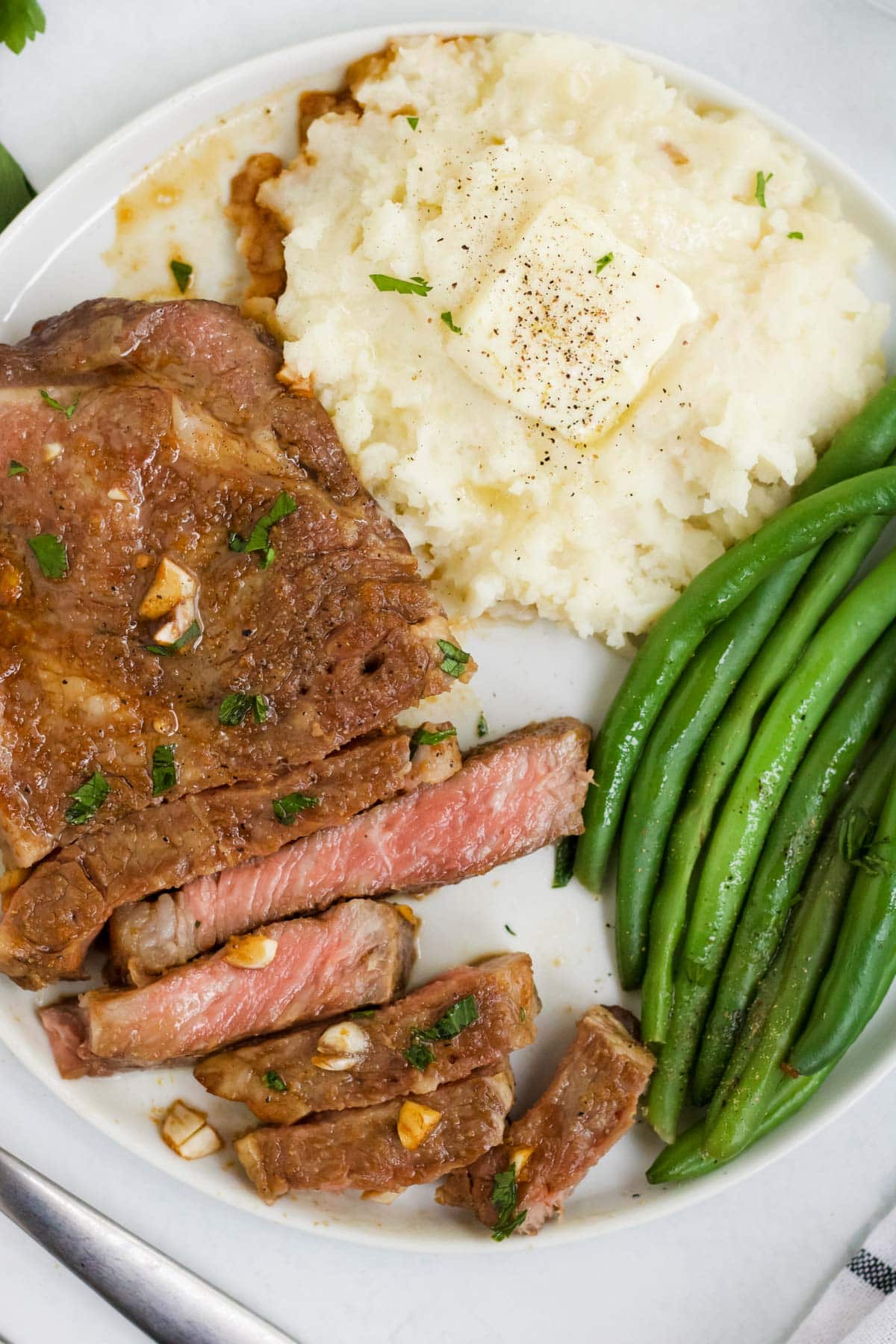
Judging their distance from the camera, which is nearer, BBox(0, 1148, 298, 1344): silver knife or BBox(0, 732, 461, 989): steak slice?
BBox(0, 732, 461, 989): steak slice

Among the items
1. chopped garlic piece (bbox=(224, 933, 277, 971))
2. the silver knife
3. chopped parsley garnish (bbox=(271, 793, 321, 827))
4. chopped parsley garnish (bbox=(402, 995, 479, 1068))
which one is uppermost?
chopped parsley garnish (bbox=(271, 793, 321, 827))

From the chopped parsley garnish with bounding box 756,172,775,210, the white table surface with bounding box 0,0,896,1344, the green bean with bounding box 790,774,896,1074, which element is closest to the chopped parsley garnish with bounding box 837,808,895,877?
the green bean with bounding box 790,774,896,1074

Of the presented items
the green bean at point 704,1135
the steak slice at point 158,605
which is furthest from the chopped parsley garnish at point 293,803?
the green bean at point 704,1135

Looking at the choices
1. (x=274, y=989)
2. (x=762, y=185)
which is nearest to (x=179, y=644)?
(x=274, y=989)

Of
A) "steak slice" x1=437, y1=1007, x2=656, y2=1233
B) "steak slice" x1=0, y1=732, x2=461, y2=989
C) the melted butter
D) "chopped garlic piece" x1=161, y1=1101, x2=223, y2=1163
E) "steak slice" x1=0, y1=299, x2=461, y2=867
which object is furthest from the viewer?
the melted butter

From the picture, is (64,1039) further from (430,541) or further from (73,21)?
(73,21)

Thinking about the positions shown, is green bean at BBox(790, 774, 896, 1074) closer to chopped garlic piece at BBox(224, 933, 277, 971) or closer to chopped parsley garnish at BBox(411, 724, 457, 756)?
chopped parsley garnish at BBox(411, 724, 457, 756)

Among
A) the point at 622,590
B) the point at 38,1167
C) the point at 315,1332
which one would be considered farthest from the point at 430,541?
the point at 315,1332
